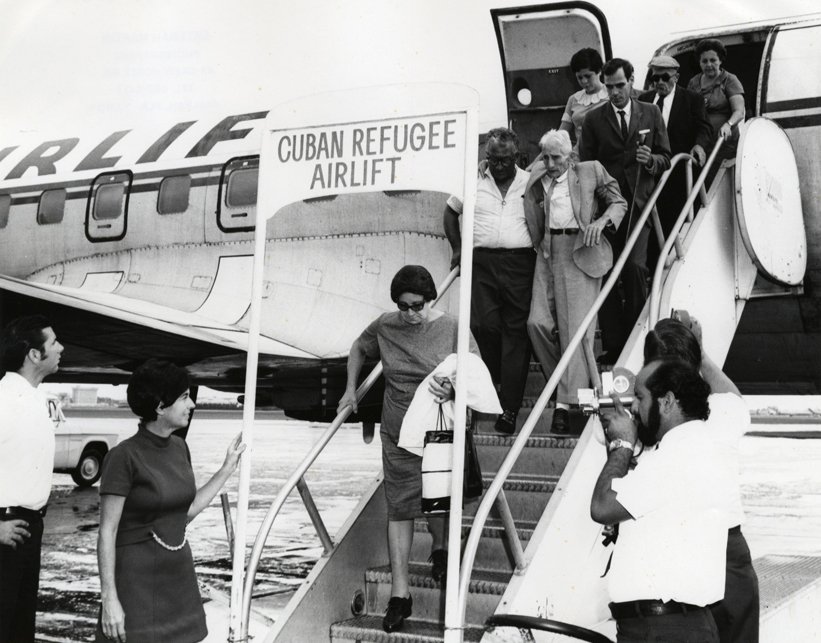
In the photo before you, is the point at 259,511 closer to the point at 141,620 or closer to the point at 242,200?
the point at 242,200

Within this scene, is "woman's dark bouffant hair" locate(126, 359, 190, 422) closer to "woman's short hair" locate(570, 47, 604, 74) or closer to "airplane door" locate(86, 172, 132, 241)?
"woman's short hair" locate(570, 47, 604, 74)

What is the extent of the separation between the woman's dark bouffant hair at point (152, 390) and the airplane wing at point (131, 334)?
4.00m

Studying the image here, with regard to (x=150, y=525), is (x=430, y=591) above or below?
below

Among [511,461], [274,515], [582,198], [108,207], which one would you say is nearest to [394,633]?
[274,515]

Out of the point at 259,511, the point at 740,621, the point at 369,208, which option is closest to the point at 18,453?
the point at 740,621

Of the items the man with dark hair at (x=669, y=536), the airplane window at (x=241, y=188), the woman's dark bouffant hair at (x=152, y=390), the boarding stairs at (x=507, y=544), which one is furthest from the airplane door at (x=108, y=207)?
the man with dark hair at (x=669, y=536)

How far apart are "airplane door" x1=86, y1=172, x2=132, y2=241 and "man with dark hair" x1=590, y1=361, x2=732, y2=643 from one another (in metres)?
8.44

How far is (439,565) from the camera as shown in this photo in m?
4.16

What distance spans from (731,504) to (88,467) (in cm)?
1380

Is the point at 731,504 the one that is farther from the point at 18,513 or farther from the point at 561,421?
the point at 18,513

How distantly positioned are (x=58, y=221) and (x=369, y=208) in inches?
167

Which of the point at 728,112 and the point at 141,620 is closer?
the point at 141,620

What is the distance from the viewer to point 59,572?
863 centimetres

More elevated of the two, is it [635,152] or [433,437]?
[635,152]
